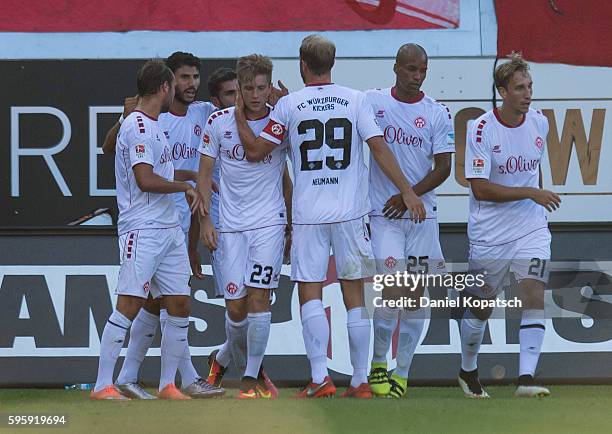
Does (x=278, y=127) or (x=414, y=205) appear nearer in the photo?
(x=414, y=205)

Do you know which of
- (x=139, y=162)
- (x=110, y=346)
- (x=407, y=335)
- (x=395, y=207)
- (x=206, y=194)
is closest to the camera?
(x=139, y=162)

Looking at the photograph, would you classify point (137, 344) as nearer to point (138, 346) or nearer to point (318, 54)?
point (138, 346)

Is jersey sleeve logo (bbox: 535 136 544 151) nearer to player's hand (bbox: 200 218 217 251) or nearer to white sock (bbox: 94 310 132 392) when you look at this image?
player's hand (bbox: 200 218 217 251)

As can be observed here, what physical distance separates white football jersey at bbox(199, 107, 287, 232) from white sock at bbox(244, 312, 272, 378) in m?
0.53

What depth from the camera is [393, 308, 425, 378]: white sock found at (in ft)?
28.0

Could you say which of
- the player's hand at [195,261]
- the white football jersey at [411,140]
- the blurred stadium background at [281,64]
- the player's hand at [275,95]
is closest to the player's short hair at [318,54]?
the player's hand at [275,95]

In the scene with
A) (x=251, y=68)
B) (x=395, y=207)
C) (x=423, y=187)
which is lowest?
(x=395, y=207)

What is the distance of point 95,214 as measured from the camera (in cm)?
1135

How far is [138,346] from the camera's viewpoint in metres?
8.60

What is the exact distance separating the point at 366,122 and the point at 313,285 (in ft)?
3.23

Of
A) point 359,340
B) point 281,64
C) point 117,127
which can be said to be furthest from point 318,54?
point 281,64

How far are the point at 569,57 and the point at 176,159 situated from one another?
13.1 feet

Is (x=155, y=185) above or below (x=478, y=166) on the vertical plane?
below

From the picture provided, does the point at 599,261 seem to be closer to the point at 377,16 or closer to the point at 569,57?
the point at 569,57
